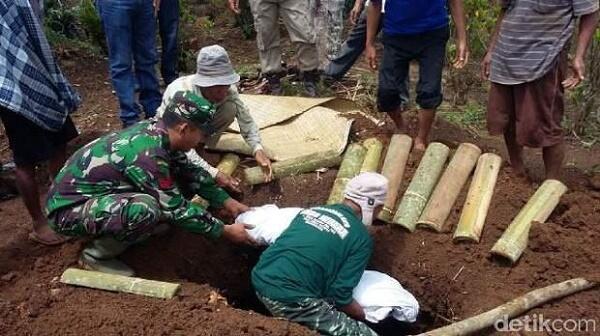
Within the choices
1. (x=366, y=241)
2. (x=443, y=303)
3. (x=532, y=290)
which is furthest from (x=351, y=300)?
(x=532, y=290)

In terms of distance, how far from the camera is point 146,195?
3.95 meters

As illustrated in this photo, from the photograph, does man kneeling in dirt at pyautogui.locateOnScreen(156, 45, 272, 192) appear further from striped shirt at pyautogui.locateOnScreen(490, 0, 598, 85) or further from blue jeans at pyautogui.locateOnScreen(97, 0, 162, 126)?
striped shirt at pyautogui.locateOnScreen(490, 0, 598, 85)

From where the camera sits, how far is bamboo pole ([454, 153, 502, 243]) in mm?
4527

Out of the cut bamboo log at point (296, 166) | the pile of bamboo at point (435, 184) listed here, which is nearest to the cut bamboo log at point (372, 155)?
the pile of bamboo at point (435, 184)

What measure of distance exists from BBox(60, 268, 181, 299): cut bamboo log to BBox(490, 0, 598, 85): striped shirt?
2.54 metres

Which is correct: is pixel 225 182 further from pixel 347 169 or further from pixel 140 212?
pixel 140 212

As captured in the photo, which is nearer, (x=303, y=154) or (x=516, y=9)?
(x=516, y=9)

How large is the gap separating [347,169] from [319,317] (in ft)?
5.61

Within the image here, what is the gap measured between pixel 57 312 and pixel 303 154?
7.72 ft

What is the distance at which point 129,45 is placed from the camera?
5.53 metres

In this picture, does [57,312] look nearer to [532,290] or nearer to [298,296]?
[298,296]

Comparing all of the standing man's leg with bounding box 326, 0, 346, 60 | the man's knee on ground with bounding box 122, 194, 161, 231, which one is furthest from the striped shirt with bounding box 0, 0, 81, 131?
the standing man's leg with bounding box 326, 0, 346, 60

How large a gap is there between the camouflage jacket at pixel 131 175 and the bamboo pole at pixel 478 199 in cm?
157

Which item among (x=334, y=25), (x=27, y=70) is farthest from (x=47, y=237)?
(x=334, y=25)
